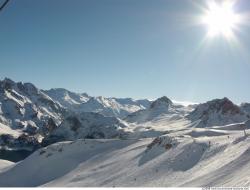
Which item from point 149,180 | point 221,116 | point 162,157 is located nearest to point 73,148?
point 162,157

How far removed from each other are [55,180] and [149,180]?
790 inches

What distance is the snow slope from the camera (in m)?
32.2

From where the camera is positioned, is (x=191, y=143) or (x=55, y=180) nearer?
(x=191, y=143)

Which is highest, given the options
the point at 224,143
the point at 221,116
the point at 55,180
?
the point at 221,116

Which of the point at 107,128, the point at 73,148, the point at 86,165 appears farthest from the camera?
the point at 107,128

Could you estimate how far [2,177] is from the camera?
64312mm

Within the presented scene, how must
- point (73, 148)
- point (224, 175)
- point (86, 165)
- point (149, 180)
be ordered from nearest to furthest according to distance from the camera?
point (224, 175) < point (149, 180) < point (86, 165) < point (73, 148)

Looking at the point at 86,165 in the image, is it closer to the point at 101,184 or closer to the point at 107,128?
the point at 101,184

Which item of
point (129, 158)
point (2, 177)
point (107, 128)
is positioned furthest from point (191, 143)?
point (107, 128)

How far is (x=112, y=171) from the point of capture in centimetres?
4791

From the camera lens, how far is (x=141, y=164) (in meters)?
47.4

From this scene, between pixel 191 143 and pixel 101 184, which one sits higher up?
pixel 191 143

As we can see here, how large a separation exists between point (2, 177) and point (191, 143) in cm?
3437

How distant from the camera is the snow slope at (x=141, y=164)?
32206 mm
